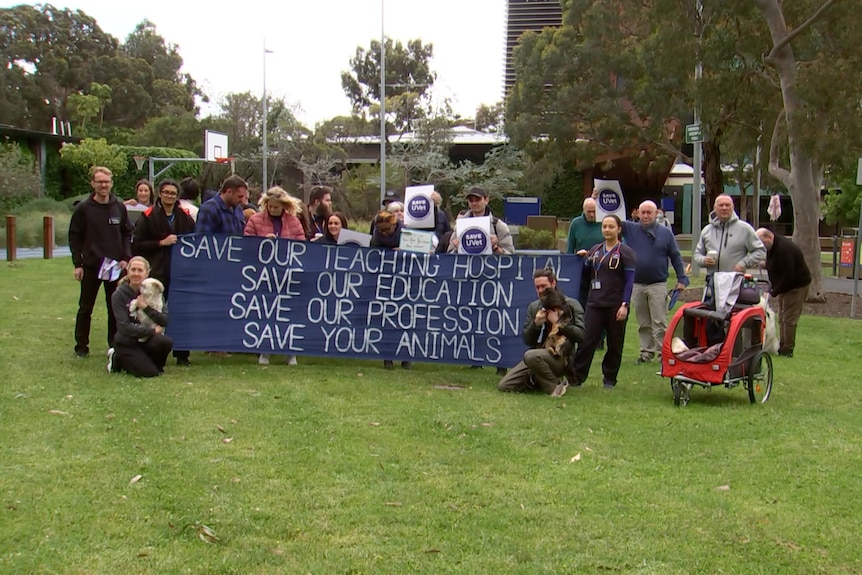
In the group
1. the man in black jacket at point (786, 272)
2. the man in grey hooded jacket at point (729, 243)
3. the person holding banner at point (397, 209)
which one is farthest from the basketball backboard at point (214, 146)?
the man in grey hooded jacket at point (729, 243)

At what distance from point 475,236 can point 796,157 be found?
10.4 meters

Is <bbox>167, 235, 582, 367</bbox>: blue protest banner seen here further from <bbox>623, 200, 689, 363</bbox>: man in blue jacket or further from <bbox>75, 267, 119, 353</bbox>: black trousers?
<bbox>623, 200, 689, 363</bbox>: man in blue jacket

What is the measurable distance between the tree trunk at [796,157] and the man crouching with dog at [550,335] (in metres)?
10.5

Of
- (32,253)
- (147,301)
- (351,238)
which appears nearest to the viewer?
(147,301)

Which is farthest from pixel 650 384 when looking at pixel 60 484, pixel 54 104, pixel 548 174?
pixel 54 104

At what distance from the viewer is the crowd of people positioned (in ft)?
27.6

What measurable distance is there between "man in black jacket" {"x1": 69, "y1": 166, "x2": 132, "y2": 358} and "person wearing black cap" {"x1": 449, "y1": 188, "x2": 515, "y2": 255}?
3462mm

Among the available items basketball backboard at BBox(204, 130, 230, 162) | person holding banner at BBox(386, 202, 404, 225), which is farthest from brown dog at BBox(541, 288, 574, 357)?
basketball backboard at BBox(204, 130, 230, 162)

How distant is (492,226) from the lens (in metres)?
10.1

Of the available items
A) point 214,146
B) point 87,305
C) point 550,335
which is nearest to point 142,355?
point 87,305

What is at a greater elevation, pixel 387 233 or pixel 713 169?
pixel 713 169

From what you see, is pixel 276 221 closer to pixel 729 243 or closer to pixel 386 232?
pixel 386 232

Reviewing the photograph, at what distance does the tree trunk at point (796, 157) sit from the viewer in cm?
1720

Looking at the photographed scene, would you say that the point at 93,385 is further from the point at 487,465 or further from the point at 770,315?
the point at 770,315
